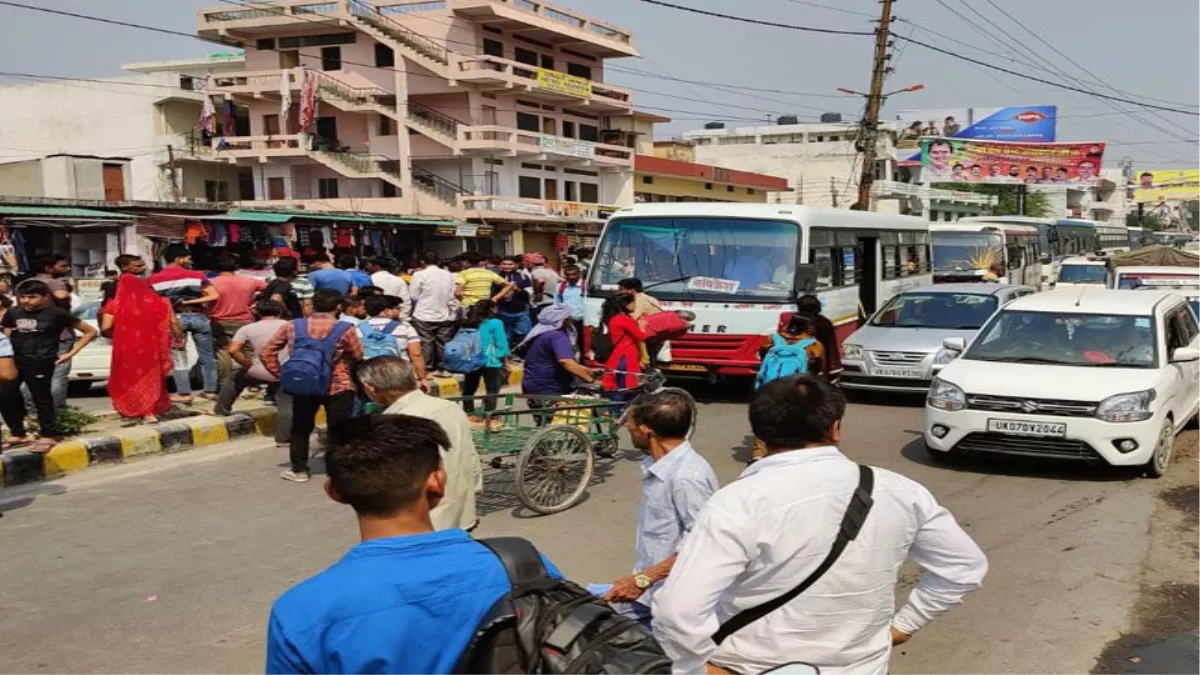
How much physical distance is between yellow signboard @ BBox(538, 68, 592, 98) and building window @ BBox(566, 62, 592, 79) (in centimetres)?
207

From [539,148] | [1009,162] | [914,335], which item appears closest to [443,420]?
[914,335]

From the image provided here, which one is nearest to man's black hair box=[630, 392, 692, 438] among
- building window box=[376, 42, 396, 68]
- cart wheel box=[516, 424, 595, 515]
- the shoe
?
cart wheel box=[516, 424, 595, 515]

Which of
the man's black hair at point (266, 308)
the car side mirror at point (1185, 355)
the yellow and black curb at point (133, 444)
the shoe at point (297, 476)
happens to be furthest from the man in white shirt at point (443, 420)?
the car side mirror at point (1185, 355)

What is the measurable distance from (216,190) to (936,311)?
1486 inches

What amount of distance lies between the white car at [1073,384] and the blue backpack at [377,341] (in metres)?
4.54

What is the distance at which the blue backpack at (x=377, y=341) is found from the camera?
307 inches

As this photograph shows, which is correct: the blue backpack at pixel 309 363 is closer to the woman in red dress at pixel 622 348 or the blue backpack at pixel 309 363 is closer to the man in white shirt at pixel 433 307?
the woman in red dress at pixel 622 348

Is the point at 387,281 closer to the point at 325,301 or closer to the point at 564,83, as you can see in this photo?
the point at 325,301

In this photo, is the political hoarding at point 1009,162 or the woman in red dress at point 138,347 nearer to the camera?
the woman in red dress at point 138,347

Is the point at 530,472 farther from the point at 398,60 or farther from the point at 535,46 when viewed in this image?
the point at 535,46

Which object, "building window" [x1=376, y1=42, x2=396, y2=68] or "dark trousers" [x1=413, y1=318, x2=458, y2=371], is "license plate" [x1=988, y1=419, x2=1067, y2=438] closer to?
"dark trousers" [x1=413, y1=318, x2=458, y2=371]

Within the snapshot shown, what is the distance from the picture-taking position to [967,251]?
73.5 feet

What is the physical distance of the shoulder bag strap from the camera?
2.29m

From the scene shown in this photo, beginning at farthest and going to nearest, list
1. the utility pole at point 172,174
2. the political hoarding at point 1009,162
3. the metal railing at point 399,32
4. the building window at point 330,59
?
the building window at point 330,59, the metal railing at point 399,32, the political hoarding at point 1009,162, the utility pole at point 172,174
